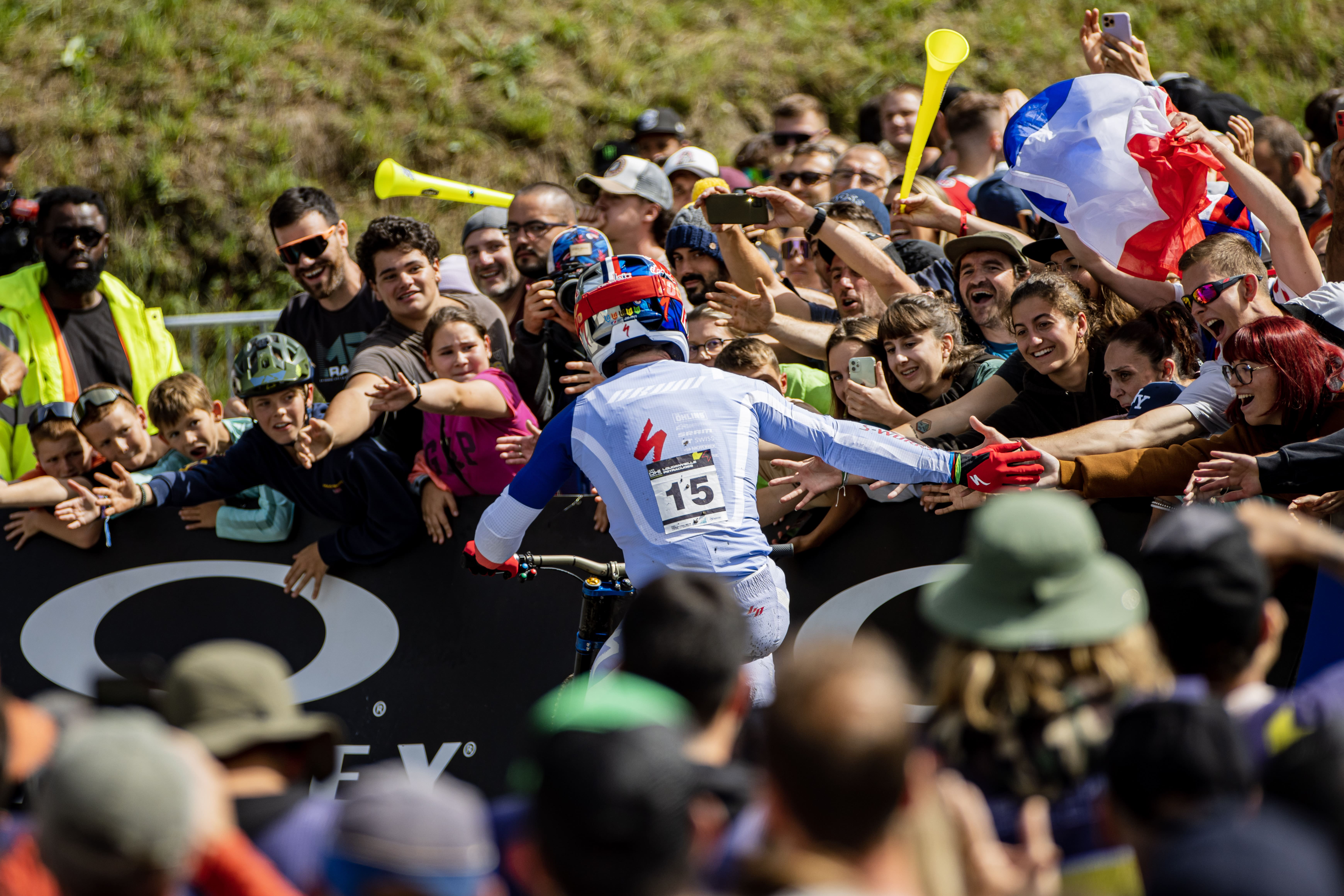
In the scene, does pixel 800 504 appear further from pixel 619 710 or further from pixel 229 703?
pixel 619 710

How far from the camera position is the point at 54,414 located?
6.47 metres

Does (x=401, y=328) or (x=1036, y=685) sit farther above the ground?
(x=1036, y=685)

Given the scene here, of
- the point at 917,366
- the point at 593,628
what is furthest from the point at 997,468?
the point at 593,628

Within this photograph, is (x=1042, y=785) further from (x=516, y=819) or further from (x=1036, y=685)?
(x=516, y=819)

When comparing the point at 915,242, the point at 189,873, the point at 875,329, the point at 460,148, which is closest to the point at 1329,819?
the point at 189,873

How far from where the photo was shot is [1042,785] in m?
2.53

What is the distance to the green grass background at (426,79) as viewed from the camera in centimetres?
1284

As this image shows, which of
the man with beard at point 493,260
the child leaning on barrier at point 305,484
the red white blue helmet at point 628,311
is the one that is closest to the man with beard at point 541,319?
the man with beard at point 493,260

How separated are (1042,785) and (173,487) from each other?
4.73 meters

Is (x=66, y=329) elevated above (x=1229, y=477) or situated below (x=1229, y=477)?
below

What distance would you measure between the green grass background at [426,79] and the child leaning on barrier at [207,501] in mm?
6402

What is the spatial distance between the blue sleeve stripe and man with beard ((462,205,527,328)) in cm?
280

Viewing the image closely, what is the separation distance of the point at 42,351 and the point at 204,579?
2015 mm

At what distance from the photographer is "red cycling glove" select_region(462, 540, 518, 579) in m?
4.96
